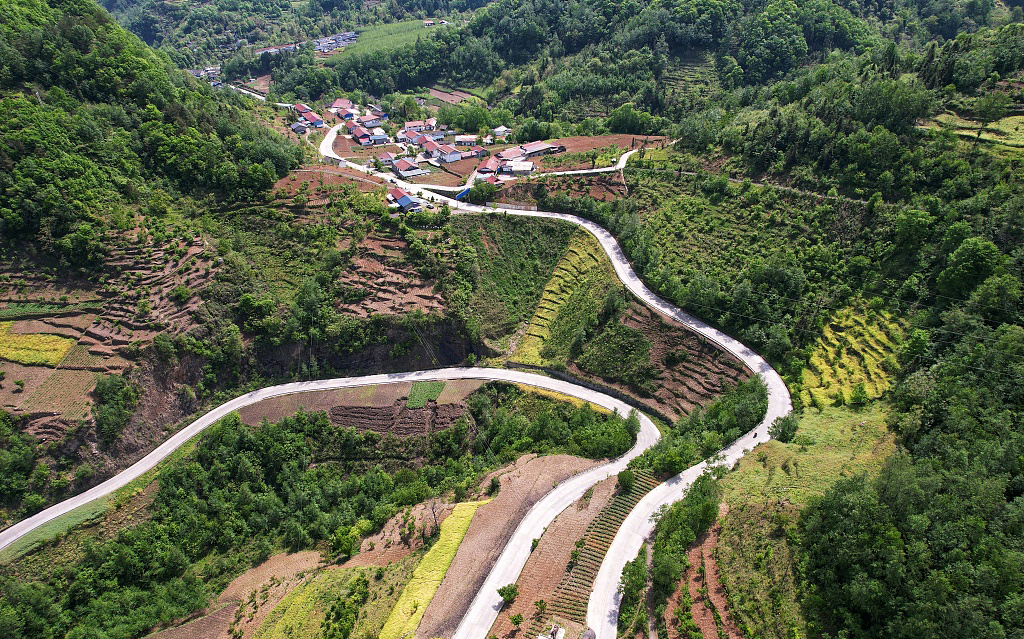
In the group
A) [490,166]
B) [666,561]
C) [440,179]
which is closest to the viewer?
[666,561]

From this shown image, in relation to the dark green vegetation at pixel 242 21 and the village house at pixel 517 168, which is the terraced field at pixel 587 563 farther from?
the dark green vegetation at pixel 242 21

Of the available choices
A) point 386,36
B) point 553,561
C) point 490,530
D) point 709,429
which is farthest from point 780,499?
point 386,36

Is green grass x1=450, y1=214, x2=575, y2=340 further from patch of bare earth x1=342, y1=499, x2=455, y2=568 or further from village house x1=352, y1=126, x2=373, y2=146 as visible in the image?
village house x1=352, y1=126, x2=373, y2=146

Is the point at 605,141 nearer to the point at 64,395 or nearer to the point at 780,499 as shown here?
the point at 780,499

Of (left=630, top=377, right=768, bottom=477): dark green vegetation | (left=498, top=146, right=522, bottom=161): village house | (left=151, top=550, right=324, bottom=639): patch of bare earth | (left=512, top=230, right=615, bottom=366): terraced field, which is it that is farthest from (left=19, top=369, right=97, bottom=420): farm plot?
(left=498, top=146, right=522, bottom=161): village house

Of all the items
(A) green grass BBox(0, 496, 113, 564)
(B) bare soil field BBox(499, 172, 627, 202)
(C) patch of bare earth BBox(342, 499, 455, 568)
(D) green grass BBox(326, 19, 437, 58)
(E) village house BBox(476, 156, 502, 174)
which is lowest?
(C) patch of bare earth BBox(342, 499, 455, 568)
